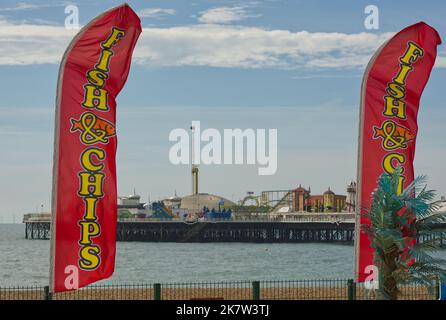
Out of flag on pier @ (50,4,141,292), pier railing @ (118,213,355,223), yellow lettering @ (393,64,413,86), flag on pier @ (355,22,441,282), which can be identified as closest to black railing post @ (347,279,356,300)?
flag on pier @ (355,22,441,282)

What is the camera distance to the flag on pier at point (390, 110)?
1011 inches

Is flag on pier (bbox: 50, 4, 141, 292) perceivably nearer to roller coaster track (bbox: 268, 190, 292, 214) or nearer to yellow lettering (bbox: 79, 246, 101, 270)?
yellow lettering (bbox: 79, 246, 101, 270)

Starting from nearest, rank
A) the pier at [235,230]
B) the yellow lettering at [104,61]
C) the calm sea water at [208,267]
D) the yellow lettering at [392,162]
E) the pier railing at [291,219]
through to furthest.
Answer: the yellow lettering at [104,61]
the yellow lettering at [392,162]
the calm sea water at [208,267]
the pier railing at [291,219]
the pier at [235,230]

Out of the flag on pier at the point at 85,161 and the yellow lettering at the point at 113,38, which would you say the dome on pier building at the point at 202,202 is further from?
the flag on pier at the point at 85,161

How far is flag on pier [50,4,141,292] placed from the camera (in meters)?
23.2

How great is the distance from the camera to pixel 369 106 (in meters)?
25.9

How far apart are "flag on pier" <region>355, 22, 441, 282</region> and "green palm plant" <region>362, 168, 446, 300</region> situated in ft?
12.0

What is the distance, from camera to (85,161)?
23469 mm

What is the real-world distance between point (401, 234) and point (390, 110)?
5887mm

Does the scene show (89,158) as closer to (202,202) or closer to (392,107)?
(392,107)

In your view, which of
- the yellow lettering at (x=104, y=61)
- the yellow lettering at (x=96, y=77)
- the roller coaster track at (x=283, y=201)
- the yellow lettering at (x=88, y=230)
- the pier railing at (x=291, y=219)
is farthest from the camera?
the roller coaster track at (x=283, y=201)

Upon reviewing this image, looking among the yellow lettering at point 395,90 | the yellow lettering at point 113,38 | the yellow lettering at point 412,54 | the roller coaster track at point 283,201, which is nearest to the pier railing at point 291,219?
the roller coaster track at point 283,201

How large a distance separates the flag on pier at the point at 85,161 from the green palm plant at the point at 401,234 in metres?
7.01
